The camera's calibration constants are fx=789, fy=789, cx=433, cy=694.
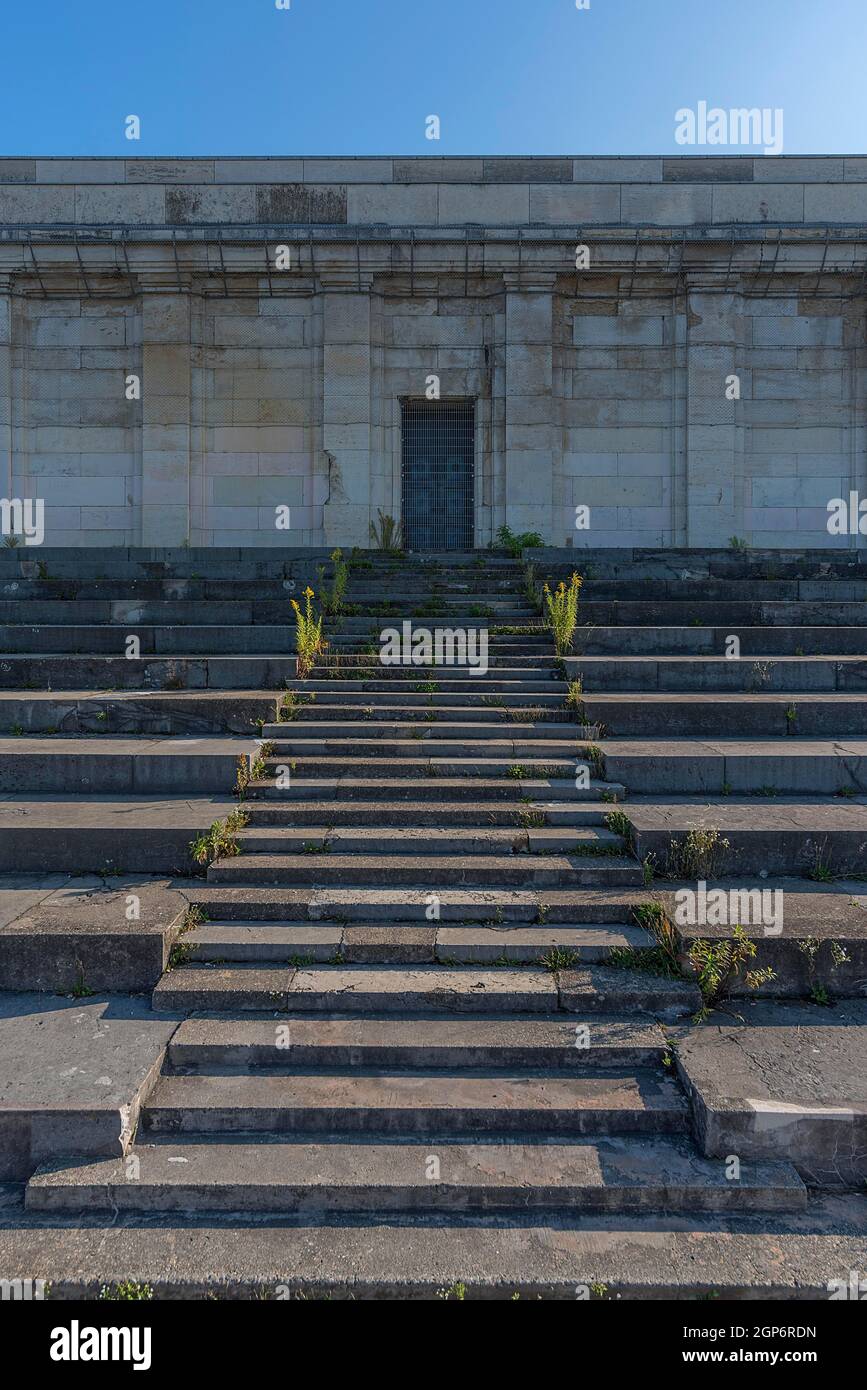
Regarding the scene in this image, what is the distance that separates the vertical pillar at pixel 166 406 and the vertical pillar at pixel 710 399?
33.0ft

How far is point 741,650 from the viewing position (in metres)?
9.52

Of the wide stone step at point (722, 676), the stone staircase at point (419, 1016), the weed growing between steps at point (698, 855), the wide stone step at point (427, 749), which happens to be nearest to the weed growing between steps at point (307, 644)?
the wide stone step at point (427, 749)

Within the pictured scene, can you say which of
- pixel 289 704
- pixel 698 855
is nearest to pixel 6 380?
pixel 289 704

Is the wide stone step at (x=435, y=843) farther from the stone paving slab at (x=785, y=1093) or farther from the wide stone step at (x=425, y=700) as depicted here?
the wide stone step at (x=425, y=700)

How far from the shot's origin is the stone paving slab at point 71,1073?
3.55 meters

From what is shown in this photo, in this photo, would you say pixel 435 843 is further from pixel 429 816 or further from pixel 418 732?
pixel 418 732

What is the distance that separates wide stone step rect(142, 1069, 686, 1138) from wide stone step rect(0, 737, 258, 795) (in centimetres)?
297

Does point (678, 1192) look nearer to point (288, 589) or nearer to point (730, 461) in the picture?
point (288, 589)

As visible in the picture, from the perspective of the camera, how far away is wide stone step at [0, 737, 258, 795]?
6.48 m

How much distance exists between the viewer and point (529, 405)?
51.3 feet

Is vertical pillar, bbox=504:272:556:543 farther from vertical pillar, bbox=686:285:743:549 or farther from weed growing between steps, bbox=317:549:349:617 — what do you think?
weed growing between steps, bbox=317:549:349:617

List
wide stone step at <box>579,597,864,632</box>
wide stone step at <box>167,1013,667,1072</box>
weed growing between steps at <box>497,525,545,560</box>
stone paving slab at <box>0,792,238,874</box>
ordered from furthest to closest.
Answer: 1. weed growing between steps at <box>497,525,545,560</box>
2. wide stone step at <box>579,597,864,632</box>
3. stone paving slab at <box>0,792,238,874</box>
4. wide stone step at <box>167,1013,667,1072</box>

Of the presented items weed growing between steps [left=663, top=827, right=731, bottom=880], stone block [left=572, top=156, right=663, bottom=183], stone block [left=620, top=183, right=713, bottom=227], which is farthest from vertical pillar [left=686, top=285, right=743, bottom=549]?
weed growing between steps [left=663, top=827, right=731, bottom=880]

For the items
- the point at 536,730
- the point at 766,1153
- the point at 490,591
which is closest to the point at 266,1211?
the point at 766,1153
